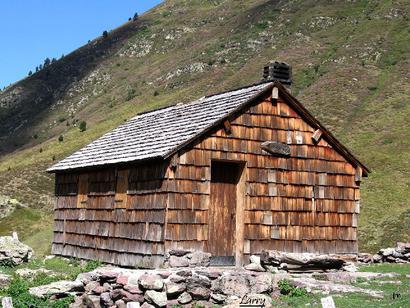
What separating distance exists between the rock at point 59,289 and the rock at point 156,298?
2.34m

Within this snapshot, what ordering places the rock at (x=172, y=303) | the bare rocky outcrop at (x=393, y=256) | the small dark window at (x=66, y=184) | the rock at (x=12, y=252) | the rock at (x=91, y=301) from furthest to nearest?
the small dark window at (x=66, y=184) < the bare rocky outcrop at (x=393, y=256) < the rock at (x=12, y=252) < the rock at (x=91, y=301) < the rock at (x=172, y=303)

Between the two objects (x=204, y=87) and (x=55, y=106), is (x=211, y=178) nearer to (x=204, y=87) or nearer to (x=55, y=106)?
(x=204, y=87)

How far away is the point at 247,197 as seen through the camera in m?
21.2

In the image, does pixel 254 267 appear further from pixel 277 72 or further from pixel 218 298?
pixel 277 72

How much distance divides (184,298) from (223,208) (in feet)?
21.1

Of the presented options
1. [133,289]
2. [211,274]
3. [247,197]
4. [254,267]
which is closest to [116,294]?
[133,289]

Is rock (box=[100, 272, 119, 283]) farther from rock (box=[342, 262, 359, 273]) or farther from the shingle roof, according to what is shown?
rock (box=[342, 262, 359, 273])

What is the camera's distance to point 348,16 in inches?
3553

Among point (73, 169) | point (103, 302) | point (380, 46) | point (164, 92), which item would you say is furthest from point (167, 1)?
point (103, 302)

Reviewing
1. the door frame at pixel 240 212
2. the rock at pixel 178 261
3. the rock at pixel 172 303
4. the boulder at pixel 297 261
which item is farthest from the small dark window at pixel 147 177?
the rock at pixel 172 303

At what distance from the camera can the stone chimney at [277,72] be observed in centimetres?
2438

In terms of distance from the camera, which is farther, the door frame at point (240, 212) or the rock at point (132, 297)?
the door frame at point (240, 212)

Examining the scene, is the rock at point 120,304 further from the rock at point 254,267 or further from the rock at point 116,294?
the rock at point 254,267

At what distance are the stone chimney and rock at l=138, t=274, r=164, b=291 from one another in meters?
11.2
